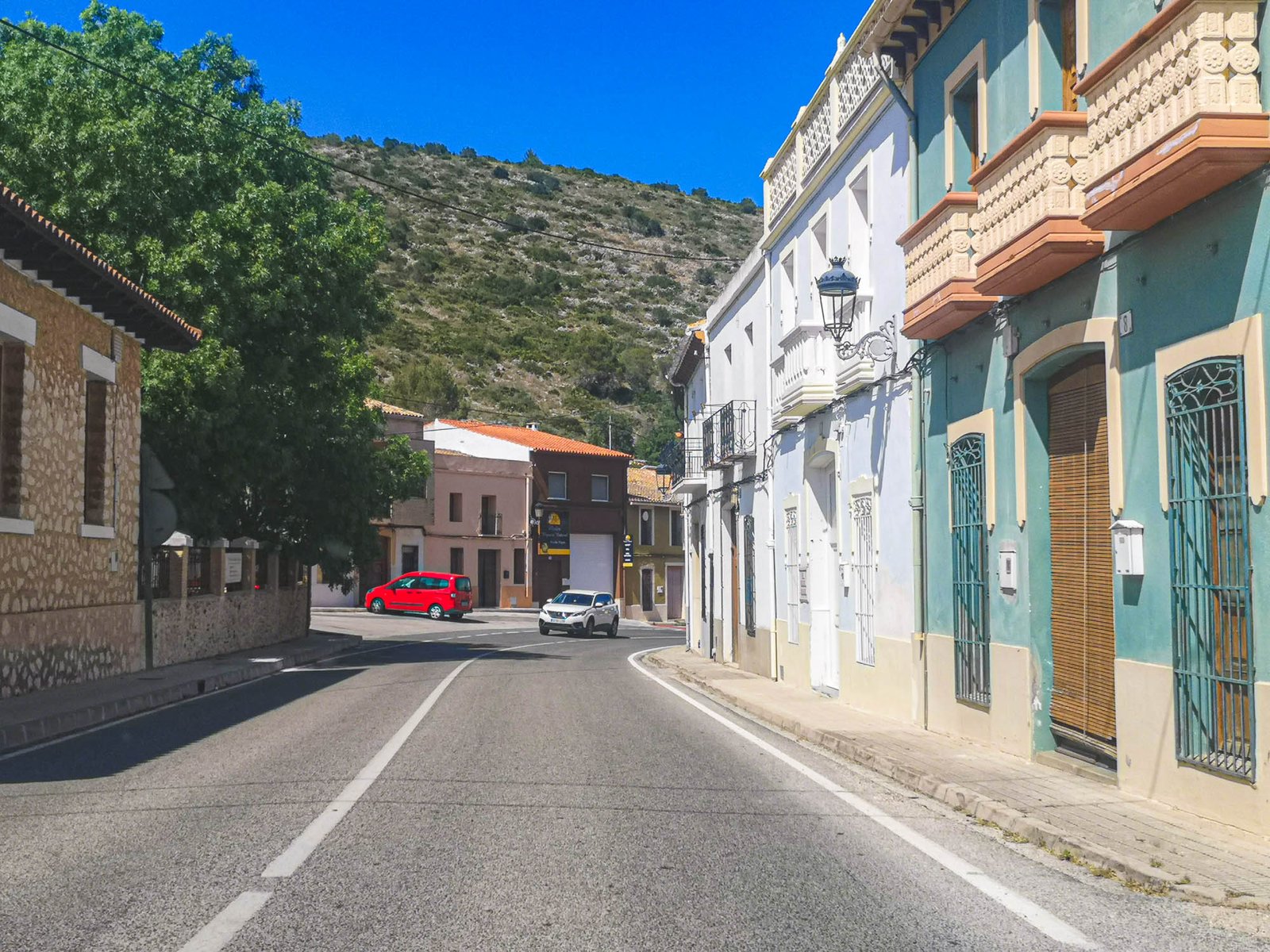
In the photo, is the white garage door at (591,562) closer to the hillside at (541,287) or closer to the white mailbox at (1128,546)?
the hillside at (541,287)

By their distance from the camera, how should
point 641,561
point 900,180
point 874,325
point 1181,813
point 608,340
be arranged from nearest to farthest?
1. point 1181,813
2. point 900,180
3. point 874,325
4. point 641,561
5. point 608,340

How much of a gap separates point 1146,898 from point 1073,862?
34.5 inches

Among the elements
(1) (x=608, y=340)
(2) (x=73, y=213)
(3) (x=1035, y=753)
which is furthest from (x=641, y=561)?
(3) (x=1035, y=753)

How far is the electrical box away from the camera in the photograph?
1143 centimetres

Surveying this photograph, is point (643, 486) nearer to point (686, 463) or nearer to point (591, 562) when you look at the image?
point (591, 562)

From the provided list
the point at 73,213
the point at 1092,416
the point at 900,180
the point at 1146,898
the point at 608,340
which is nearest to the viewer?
the point at 1146,898

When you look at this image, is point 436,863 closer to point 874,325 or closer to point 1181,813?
point 1181,813

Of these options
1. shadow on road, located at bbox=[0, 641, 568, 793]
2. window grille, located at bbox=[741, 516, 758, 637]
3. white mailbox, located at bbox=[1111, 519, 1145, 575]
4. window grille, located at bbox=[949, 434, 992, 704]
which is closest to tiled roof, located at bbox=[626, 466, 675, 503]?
window grille, located at bbox=[741, 516, 758, 637]

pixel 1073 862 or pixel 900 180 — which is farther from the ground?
pixel 900 180

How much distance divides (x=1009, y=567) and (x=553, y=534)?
2183 inches

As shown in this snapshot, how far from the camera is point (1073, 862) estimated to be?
23.7ft

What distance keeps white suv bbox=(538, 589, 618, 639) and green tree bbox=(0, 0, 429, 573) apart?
15.6 metres

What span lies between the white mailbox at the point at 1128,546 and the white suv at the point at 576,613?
36.0 meters

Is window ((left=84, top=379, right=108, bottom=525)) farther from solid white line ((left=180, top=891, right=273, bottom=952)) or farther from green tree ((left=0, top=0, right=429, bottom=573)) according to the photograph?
solid white line ((left=180, top=891, right=273, bottom=952))
